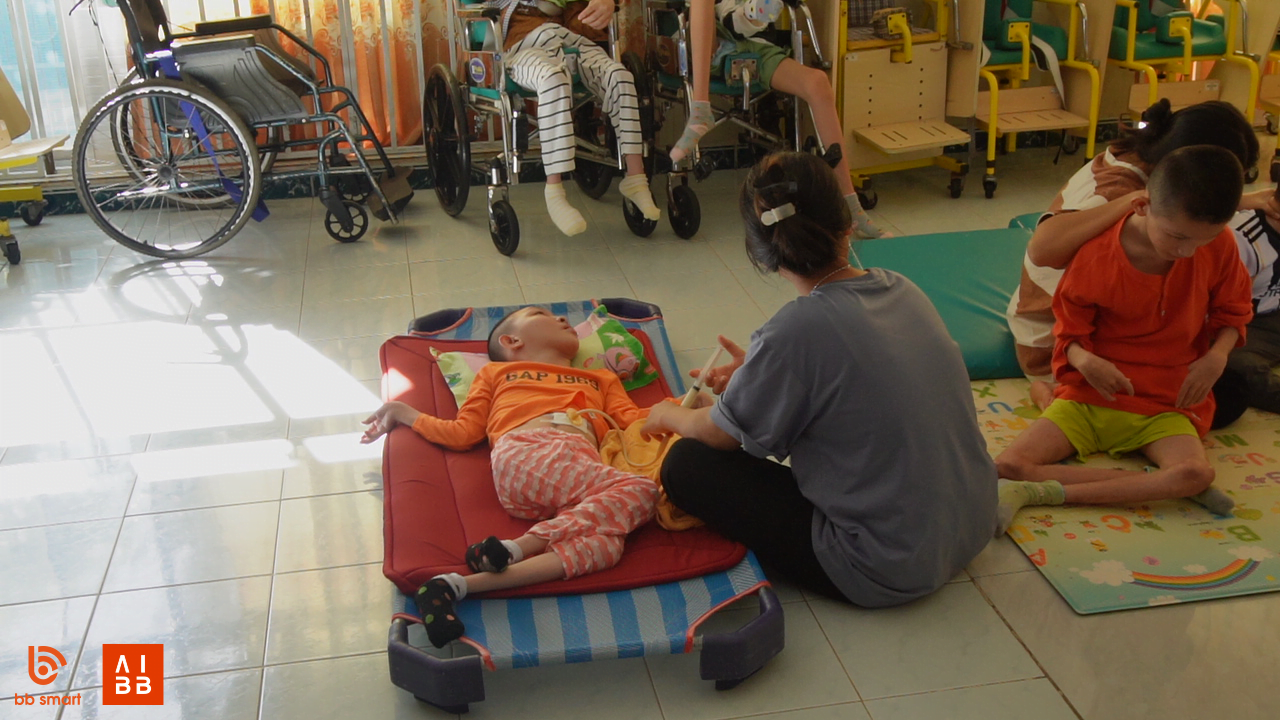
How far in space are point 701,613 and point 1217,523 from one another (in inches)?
44.4

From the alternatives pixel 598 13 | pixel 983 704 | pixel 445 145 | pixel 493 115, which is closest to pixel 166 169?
pixel 445 145

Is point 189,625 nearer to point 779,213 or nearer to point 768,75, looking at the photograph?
point 779,213

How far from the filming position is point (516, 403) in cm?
234

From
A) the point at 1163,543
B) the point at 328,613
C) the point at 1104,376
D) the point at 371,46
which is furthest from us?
the point at 371,46

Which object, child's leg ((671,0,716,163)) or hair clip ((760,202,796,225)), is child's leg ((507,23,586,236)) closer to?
child's leg ((671,0,716,163))

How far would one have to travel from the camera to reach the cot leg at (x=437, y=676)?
1721mm

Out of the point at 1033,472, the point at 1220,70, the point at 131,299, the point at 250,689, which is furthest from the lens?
the point at 1220,70

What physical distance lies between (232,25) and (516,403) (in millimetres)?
2251

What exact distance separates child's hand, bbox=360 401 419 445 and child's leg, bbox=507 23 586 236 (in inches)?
58.4

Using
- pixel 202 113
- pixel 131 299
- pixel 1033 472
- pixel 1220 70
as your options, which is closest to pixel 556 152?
pixel 202 113

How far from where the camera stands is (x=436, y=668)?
1.72 m

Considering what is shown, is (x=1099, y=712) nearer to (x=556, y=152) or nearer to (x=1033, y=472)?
(x=1033, y=472)

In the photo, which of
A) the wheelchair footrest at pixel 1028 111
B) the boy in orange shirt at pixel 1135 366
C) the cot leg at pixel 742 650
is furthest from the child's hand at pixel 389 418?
the wheelchair footrest at pixel 1028 111

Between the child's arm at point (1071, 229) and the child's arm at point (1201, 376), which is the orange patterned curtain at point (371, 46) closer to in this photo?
the child's arm at point (1071, 229)
